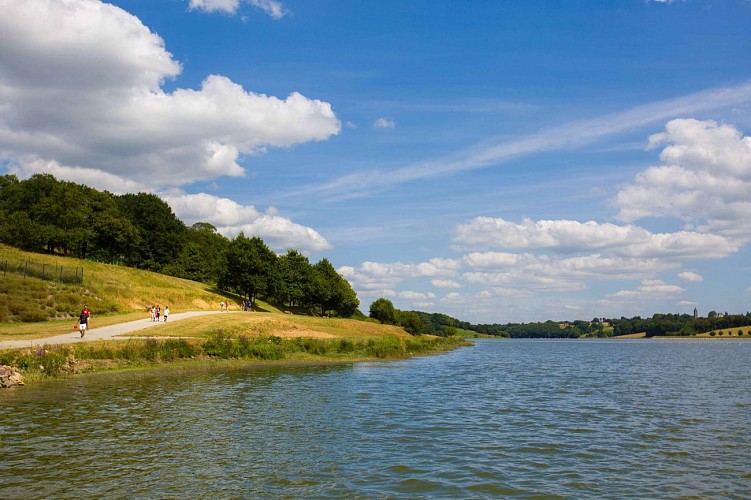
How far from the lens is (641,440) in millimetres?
19625

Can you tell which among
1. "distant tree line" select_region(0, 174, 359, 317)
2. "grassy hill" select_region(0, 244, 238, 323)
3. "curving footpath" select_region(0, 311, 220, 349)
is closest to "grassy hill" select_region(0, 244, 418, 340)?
"grassy hill" select_region(0, 244, 238, 323)

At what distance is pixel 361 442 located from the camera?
1898 centimetres

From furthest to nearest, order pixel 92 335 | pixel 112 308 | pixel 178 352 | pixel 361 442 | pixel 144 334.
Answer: pixel 112 308 → pixel 144 334 → pixel 92 335 → pixel 178 352 → pixel 361 442

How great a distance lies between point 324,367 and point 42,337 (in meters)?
22.6

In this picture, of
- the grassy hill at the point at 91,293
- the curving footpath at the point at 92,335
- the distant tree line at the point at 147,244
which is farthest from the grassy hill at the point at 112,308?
the distant tree line at the point at 147,244

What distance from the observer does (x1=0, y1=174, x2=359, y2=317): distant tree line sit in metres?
100

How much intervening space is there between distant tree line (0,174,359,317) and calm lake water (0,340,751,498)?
7465 cm

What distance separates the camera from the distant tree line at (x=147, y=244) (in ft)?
330

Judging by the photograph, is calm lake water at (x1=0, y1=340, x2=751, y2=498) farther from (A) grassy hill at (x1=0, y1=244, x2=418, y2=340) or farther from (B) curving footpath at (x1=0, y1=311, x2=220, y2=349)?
(A) grassy hill at (x1=0, y1=244, x2=418, y2=340)

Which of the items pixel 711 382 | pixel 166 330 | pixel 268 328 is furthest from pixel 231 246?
pixel 711 382

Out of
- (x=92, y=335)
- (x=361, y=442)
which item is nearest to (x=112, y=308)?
(x=92, y=335)

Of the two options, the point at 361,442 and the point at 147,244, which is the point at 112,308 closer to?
the point at 361,442

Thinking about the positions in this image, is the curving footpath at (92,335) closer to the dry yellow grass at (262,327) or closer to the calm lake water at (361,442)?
the dry yellow grass at (262,327)

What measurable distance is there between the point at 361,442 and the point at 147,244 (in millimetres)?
121070
